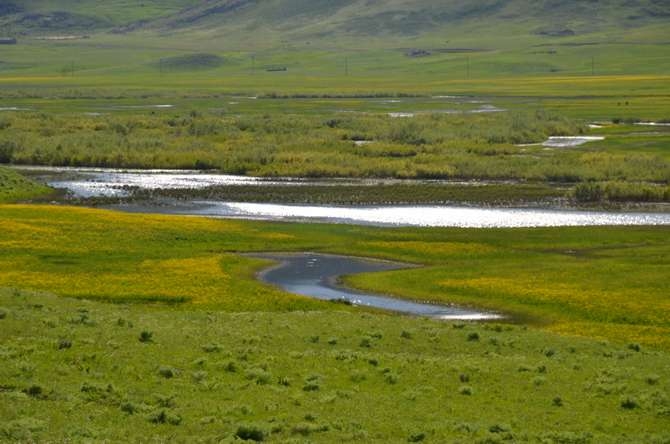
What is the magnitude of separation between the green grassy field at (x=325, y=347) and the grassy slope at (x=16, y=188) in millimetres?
18403

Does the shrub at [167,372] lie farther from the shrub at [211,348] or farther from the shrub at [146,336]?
the shrub at [146,336]

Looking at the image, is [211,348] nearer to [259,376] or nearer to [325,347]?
[259,376]

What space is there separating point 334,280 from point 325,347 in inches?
674

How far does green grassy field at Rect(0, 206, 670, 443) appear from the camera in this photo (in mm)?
21469

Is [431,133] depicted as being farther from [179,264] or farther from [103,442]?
[103,442]

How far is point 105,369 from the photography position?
24.3 metres

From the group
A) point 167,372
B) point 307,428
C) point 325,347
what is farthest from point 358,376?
point 307,428

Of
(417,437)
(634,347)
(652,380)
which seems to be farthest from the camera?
(634,347)

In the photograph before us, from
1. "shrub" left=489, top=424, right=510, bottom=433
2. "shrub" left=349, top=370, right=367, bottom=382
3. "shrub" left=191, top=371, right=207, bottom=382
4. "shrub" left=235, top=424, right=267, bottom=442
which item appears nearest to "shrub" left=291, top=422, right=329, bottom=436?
"shrub" left=235, top=424, right=267, bottom=442

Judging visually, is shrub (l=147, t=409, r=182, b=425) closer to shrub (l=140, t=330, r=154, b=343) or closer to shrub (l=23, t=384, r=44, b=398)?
shrub (l=23, t=384, r=44, b=398)

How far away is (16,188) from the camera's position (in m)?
75.1

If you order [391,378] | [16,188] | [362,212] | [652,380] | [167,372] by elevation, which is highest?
[167,372]

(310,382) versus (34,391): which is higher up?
(34,391)

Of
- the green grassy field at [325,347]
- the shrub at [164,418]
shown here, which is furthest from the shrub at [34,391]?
the shrub at [164,418]
